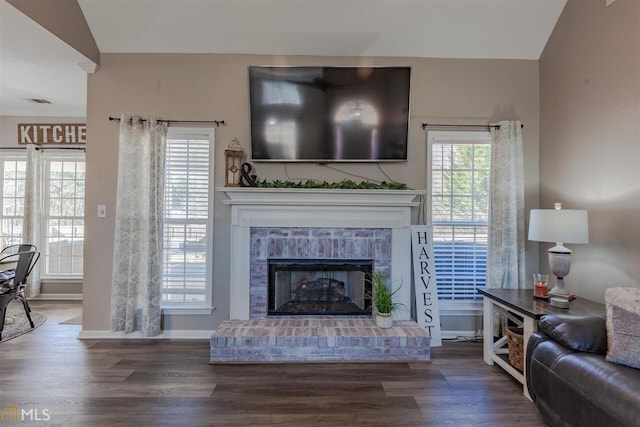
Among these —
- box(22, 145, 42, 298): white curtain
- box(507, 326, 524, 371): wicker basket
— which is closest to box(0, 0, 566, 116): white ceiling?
box(22, 145, 42, 298): white curtain

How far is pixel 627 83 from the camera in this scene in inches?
94.1

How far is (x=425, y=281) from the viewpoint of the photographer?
3.24m

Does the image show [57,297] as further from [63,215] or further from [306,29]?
[306,29]

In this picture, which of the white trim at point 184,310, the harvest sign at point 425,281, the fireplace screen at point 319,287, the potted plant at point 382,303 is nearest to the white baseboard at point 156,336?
the white trim at point 184,310

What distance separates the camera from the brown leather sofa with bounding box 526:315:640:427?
4.87 ft

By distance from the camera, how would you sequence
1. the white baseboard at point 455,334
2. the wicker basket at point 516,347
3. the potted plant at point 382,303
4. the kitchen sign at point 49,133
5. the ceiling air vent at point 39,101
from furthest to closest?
1. the kitchen sign at point 49,133
2. the ceiling air vent at point 39,101
3. the white baseboard at point 455,334
4. the potted plant at point 382,303
5. the wicker basket at point 516,347

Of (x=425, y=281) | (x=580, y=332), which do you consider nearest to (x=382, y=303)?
(x=425, y=281)

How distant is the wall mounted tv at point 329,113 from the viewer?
326 cm

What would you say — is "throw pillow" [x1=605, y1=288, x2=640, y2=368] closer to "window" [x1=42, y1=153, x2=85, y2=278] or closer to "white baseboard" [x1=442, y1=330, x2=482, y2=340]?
"white baseboard" [x1=442, y1=330, x2=482, y2=340]

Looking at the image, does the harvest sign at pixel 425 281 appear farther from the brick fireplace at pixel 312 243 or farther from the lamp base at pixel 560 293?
the lamp base at pixel 560 293

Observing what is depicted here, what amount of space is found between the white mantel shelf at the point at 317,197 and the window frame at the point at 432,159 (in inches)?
11.3

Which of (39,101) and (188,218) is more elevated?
(39,101)

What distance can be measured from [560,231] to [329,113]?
225 cm

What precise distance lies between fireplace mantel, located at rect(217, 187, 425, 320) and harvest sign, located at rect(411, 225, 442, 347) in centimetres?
8
